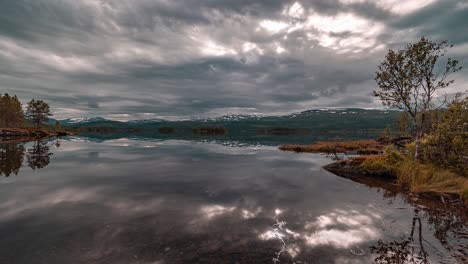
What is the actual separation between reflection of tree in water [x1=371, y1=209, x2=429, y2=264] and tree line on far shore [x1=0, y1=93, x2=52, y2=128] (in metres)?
156

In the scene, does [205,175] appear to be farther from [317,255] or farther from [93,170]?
[317,255]

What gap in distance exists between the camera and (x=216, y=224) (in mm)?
10656

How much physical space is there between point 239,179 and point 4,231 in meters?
15.7

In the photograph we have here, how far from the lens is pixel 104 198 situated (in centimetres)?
1423

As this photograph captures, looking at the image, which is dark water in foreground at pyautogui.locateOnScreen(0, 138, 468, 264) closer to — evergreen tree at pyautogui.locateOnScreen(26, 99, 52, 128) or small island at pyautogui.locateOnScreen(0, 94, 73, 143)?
small island at pyautogui.locateOnScreen(0, 94, 73, 143)

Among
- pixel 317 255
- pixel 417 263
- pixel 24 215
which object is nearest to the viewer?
pixel 417 263

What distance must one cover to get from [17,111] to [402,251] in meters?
165

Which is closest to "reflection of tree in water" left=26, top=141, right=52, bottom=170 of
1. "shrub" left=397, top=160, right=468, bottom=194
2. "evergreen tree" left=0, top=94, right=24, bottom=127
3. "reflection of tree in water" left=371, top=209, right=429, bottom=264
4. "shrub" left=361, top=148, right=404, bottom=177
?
"reflection of tree in water" left=371, top=209, right=429, bottom=264

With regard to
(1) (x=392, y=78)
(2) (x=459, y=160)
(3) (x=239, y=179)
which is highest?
(1) (x=392, y=78)

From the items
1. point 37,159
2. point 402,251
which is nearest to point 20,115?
point 37,159

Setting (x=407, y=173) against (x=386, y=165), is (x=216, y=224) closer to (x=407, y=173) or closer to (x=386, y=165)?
(x=407, y=173)

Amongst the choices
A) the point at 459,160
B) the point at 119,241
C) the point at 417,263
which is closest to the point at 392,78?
the point at 459,160

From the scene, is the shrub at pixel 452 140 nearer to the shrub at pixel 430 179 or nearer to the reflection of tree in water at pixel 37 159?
the shrub at pixel 430 179

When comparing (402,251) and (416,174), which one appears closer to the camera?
(402,251)
